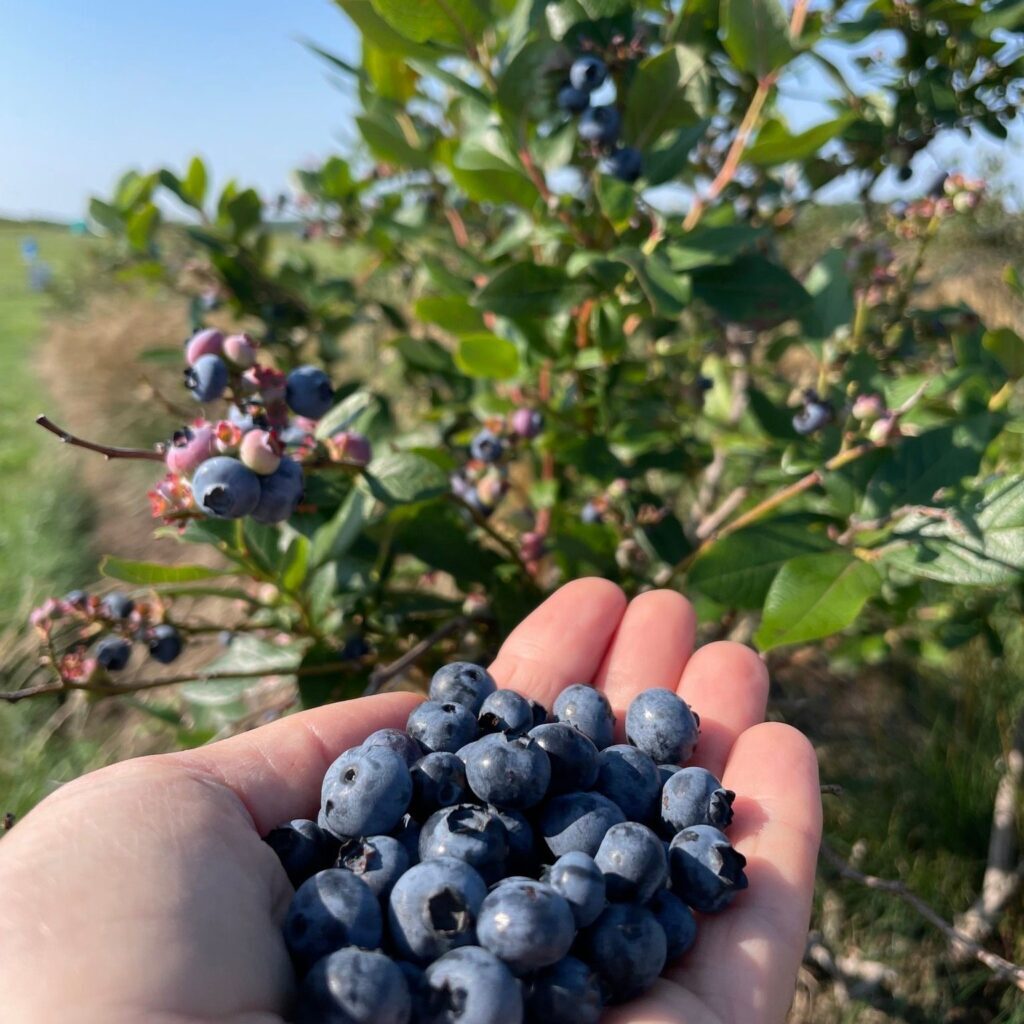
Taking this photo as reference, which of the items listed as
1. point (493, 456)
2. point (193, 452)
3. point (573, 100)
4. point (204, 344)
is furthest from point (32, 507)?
point (573, 100)

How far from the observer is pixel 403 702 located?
1326mm

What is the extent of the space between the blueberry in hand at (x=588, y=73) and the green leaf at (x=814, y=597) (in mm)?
841

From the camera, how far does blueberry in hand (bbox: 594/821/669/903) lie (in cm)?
98

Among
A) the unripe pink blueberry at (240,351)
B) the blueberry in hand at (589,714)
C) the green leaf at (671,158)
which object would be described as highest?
the green leaf at (671,158)

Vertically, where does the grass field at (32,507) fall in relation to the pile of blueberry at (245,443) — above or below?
below

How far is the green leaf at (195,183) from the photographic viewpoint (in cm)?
194

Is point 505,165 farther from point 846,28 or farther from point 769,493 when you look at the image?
point 769,493

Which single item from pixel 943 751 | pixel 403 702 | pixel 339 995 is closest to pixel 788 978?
pixel 339 995

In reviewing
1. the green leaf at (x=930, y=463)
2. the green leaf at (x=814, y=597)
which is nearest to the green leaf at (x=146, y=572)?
the green leaf at (x=814, y=597)

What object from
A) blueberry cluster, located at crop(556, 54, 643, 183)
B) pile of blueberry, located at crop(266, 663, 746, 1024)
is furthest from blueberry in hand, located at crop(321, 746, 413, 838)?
blueberry cluster, located at crop(556, 54, 643, 183)

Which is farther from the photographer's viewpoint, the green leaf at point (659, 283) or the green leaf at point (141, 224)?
the green leaf at point (141, 224)

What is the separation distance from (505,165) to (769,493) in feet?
3.62

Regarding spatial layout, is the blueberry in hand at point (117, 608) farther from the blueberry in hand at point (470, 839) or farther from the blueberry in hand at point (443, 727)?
the blueberry in hand at point (470, 839)

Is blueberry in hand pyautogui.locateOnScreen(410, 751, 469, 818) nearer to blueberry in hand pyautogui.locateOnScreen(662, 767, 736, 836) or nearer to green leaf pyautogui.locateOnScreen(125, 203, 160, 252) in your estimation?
blueberry in hand pyautogui.locateOnScreen(662, 767, 736, 836)
